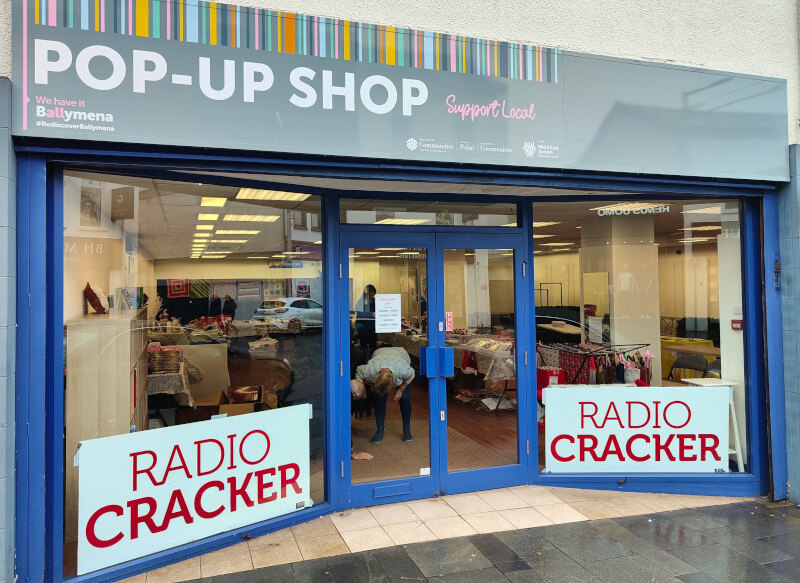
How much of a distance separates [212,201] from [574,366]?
12.6 feet

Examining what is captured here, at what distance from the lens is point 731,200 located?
477 cm

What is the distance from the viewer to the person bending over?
14.3 ft

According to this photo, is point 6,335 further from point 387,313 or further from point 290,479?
point 387,313

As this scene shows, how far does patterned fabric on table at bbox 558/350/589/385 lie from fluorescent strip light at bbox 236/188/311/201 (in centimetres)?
314

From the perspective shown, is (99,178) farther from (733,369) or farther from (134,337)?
(733,369)

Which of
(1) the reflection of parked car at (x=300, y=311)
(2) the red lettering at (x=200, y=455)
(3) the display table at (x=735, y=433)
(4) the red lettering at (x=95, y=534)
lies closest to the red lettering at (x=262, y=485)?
(2) the red lettering at (x=200, y=455)

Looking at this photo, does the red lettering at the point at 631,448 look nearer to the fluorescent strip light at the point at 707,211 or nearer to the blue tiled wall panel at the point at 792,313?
the blue tiled wall panel at the point at 792,313

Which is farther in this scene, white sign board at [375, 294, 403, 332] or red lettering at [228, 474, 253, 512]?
white sign board at [375, 294, 403, 332]

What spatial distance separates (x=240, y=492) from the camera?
12.3 ft

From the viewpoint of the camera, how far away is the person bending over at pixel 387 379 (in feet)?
14.3

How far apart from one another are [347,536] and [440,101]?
3.02m

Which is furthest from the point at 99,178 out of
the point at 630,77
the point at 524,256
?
the point at 630,77

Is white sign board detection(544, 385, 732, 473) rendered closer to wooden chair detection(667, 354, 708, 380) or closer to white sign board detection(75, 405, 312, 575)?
wooden chair detection(667, 354, 708, 380)

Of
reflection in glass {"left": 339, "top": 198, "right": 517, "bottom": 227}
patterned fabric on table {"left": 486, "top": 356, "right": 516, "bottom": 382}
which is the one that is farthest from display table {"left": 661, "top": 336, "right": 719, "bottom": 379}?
reflection in glass {"left": 339, "top": 198, "right": 517, "bottom": 227}
